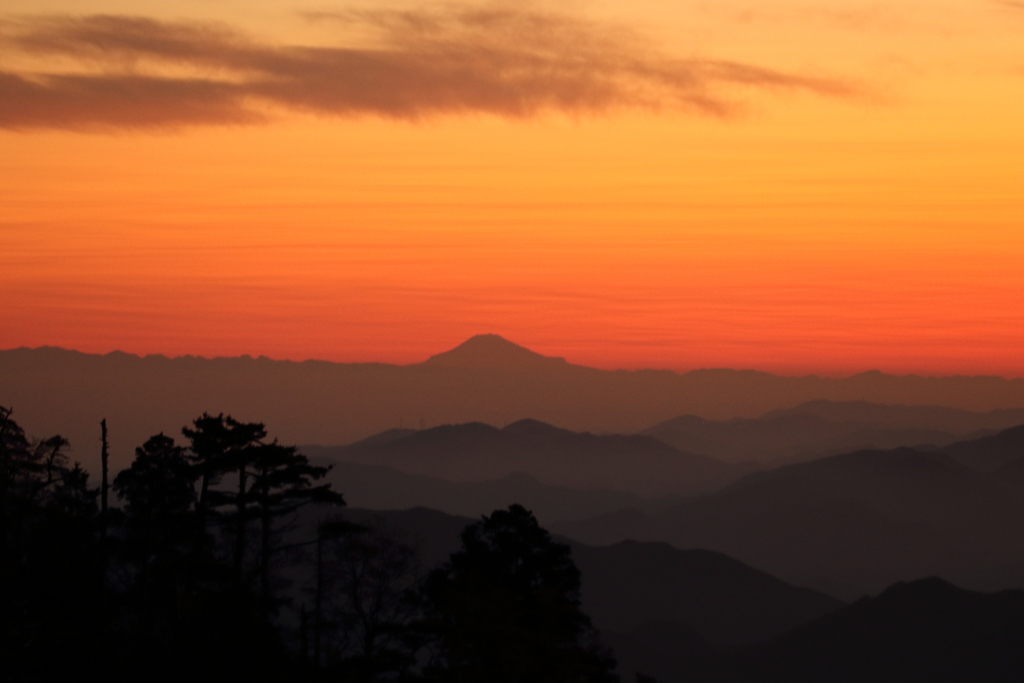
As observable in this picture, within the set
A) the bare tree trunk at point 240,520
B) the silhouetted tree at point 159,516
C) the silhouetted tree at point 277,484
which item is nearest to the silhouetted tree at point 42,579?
the silhouetted tree at point 159,516

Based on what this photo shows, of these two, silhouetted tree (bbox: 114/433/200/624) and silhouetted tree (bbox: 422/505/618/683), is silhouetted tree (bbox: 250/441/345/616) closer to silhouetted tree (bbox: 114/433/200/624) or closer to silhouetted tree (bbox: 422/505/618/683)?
silhouetted tree (bbox: 114/433/200/624)

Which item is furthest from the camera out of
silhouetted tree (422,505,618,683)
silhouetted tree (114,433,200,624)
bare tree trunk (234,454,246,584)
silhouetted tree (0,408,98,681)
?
silhouetted tree (114,433,200,624)

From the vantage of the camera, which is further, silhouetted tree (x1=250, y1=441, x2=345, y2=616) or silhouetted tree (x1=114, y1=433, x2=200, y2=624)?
silhouetted tree (x1=114, y1=433, x2=200, y2=624)

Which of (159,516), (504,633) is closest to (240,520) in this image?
(159,516)

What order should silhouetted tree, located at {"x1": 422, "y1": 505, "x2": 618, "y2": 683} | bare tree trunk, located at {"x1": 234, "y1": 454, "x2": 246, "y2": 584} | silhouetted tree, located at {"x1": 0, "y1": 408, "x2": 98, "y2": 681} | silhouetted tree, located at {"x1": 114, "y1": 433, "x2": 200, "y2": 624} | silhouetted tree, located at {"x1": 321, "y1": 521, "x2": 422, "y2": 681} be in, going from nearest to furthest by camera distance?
1. silhouetted tree, located at {"x1": 0, "y1": 408, "x2": 98, "y2": 681}
2. silhouetted tree, located at {"x1": 422, "y1": 505, "x2": 618, "y2": 683}
3. bare tree trunk, located at {"x1": 234, "y1": 454, "x2": 246, "y2": 584}
4. silhouetted tree, located at {"x1": 114, "y1": 433, "x2": 200, "y2": 624}
5. silhouetted tree, located at {"x1": 321, "y1": 521, "x2": 422, "y2": 681}

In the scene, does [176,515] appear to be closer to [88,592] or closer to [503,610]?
[88,592]

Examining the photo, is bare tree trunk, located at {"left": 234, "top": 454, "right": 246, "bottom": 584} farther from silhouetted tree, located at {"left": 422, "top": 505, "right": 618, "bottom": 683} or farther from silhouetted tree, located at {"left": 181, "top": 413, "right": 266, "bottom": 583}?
silhouetted tree, located at {"left": 422, "top": 505, "right": 618, "bottom": 683}

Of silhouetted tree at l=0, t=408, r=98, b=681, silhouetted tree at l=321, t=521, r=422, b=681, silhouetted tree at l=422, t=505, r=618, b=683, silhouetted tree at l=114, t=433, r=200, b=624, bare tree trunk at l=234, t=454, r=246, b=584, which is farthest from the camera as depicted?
silhouetted tree at l=321, t=521, r=422, b=681

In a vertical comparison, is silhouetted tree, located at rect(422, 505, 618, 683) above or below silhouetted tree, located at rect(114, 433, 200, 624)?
below

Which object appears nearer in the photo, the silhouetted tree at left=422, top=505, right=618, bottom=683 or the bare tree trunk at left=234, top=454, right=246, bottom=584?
the silhouetted tree at left=422, top=505, right=618, bottom=683

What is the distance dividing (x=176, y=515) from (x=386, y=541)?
1543 centimetres

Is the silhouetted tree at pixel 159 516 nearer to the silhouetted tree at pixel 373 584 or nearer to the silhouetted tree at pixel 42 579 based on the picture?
the silhouetted tree at pixel 42 579

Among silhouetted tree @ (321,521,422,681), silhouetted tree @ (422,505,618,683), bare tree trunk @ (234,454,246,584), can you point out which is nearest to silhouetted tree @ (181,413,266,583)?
bare tree trunk @ (234,454,246,584)

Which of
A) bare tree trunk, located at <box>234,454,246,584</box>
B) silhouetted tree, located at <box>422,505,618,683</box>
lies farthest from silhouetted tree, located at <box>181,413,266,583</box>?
silhouetted tree, located at <box>422,505,618,683</box>
